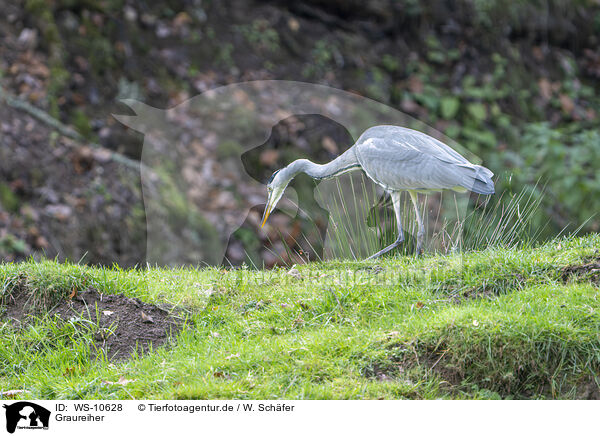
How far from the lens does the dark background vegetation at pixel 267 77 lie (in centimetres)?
831

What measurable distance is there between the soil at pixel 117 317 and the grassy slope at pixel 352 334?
0.30 ft

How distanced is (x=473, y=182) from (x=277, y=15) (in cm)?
727

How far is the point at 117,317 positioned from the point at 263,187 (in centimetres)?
490

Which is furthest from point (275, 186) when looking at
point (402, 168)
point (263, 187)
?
point (263, 187)

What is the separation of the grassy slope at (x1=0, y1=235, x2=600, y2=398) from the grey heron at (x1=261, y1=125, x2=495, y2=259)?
579 millimetres

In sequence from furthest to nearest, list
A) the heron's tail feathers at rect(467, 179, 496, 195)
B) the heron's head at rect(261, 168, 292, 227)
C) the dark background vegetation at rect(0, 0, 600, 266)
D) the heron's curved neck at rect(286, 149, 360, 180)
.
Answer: the dark background vegetation at rect(0, 0, 600, 266)
the heron's curved neck at rect(286, 149, 360, 180)
the heron's head at rect(261, 168, 292, 227)
the heron's tail feathers at rect(467, 179, 496, 195)

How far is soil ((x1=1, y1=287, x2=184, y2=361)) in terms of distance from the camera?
15.1ft

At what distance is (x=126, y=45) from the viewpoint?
10.3 m

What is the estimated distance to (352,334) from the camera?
4328 mm

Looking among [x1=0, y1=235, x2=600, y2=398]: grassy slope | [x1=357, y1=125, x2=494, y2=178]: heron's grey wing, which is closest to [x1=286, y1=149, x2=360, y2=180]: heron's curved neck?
[x1=357, y1=125, x2=494, y2=178]: heron's grey wing
